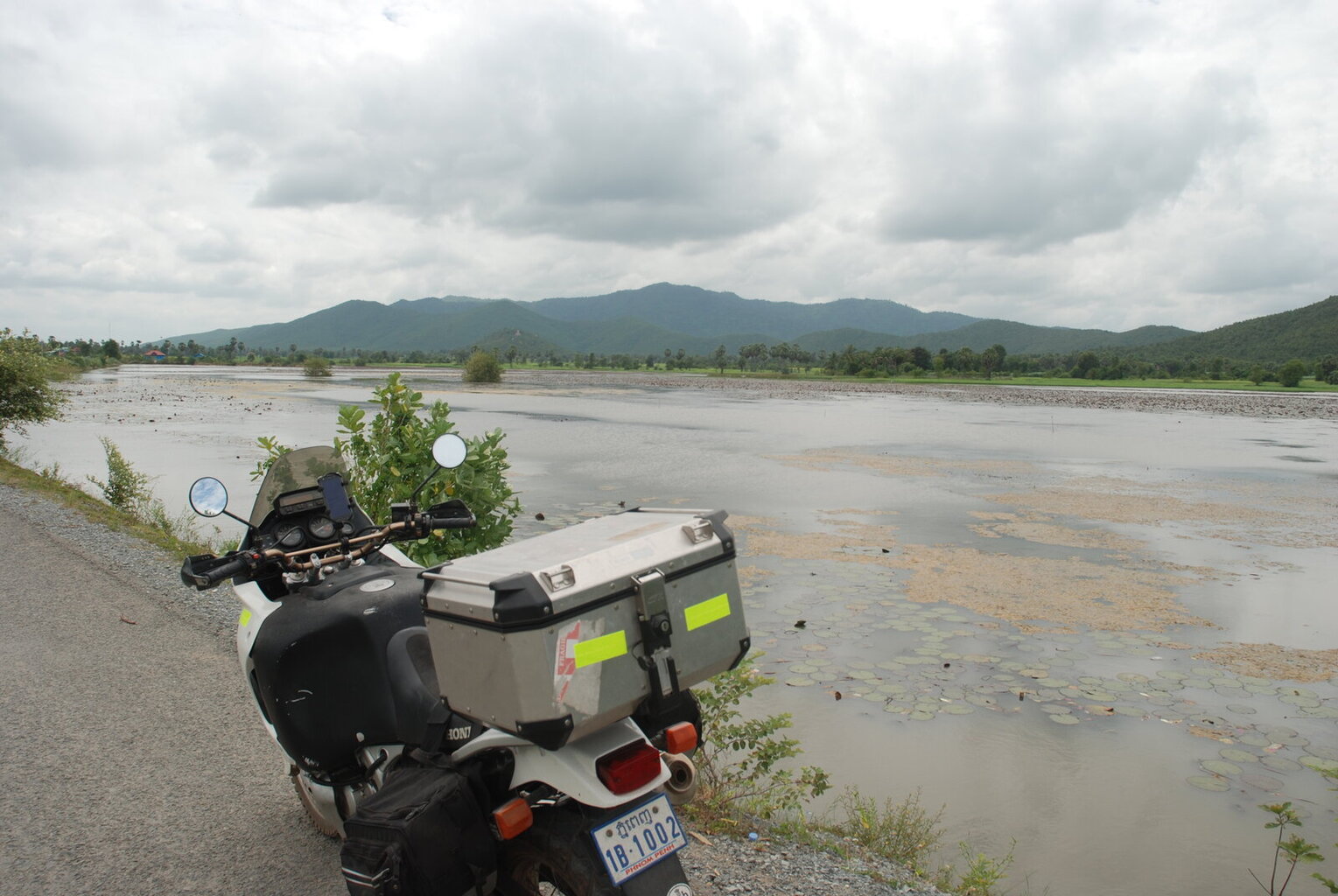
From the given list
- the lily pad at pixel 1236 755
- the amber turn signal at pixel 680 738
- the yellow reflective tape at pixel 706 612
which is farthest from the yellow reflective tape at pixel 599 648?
the lily pad at pixel 1236 755

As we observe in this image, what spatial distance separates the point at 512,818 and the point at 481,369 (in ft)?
253

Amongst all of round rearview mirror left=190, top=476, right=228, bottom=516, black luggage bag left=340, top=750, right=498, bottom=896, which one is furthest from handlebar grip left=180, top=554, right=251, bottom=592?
black luggage bag left=340, top=750, right=498, bottom=896

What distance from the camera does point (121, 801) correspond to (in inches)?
160

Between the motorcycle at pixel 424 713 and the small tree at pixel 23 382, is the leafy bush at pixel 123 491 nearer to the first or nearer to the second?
the small tree at pixel 23 382

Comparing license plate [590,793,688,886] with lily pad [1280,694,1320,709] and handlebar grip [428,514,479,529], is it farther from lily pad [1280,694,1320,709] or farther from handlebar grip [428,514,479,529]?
lily pad [1280,694,1320,709]

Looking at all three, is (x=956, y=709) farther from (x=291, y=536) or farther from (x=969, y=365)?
(x=969, y=365)

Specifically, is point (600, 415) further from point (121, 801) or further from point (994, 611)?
point (121, 801)

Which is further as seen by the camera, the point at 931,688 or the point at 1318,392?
the point at 1318,392

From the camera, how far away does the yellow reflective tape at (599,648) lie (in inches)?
87.5

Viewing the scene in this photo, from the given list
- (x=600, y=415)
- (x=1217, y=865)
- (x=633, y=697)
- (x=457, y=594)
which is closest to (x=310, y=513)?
(x=457, y=594)

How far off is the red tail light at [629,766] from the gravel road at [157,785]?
4.24 ft

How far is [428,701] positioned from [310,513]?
3.95 ft

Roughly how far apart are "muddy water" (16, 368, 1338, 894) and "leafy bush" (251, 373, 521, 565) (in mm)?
2656

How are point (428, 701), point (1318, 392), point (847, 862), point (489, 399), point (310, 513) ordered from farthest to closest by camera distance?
1. point (1318, 392)
2. point (489, 399)
3. point (847, 862)
4. point (310, 513)
5. point (428, 701)
